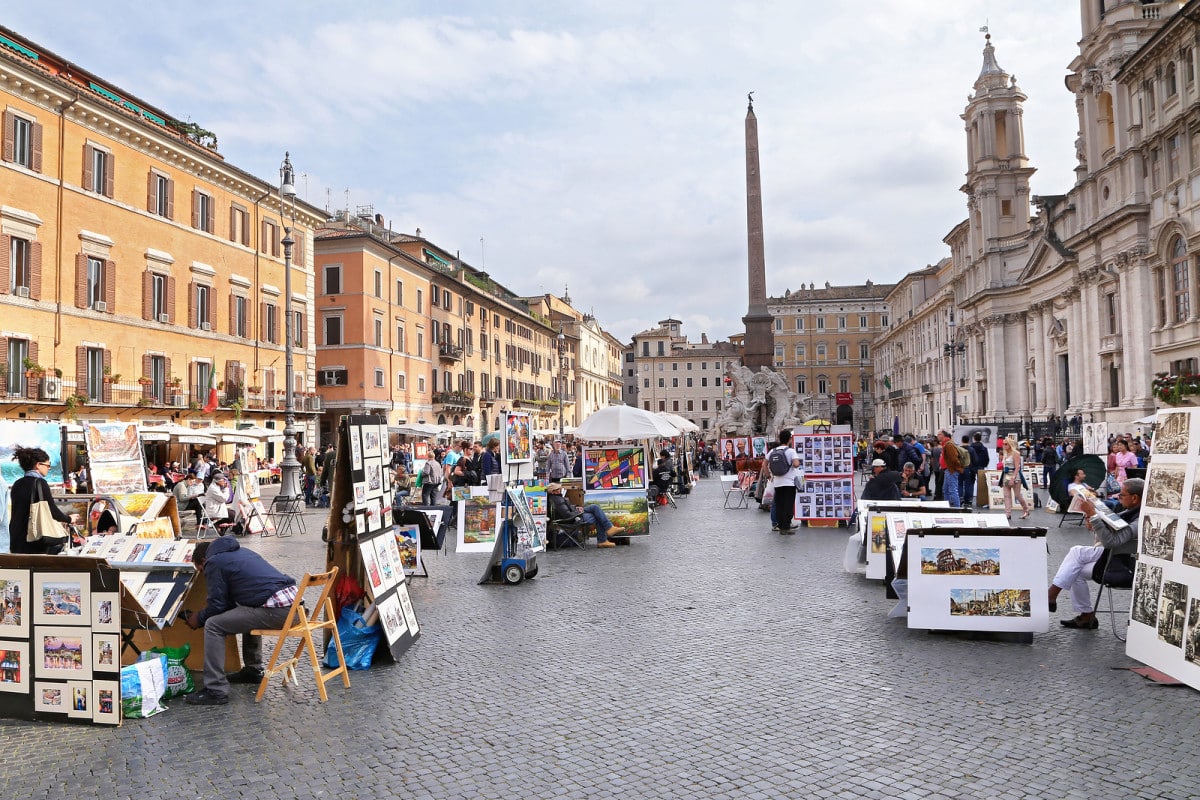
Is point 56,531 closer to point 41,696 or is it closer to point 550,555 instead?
point 41,696

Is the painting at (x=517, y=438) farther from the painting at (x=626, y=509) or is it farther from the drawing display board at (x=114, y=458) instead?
the drawing display board at (x=114, y=458)

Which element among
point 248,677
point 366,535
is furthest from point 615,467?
point 248,677

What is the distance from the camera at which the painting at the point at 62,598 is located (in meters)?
5.28

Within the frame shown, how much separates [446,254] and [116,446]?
4379cm

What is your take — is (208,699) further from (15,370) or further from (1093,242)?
(1093,242)

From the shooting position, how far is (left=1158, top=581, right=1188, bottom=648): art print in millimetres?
5633

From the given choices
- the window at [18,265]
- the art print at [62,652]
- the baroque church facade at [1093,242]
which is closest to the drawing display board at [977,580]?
the art print at [62,652]

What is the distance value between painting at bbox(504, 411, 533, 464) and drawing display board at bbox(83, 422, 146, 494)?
21.1 feet

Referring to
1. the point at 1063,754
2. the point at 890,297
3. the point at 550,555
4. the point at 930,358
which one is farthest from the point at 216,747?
the point at 890,297

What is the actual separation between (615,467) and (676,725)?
32.9ft

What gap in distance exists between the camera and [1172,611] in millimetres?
5758

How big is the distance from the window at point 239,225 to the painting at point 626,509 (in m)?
24.4

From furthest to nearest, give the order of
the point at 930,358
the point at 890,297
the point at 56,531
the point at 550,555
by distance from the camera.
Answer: the point at 890,297 → the point at 930,358 → the point at 550,555 → the point at 56,531

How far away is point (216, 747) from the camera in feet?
15.8
